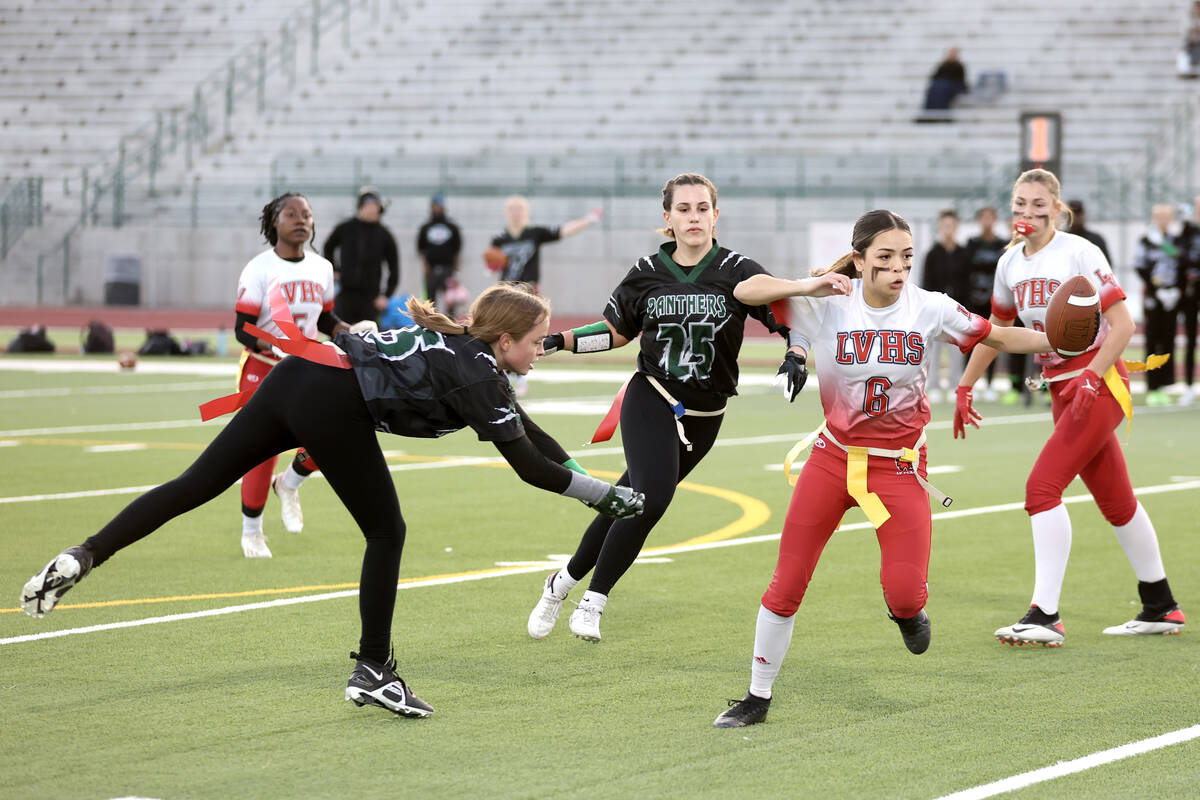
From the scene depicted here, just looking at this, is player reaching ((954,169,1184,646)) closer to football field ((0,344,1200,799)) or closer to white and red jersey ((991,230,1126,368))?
white and red jersey ((991,230,1126,368))

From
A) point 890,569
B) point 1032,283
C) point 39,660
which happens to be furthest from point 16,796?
point 1032,283

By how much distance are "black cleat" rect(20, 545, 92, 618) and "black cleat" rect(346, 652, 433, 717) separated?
3.44 ft

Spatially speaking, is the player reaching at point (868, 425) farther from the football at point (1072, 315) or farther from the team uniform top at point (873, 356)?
the football at point (1072, 315)

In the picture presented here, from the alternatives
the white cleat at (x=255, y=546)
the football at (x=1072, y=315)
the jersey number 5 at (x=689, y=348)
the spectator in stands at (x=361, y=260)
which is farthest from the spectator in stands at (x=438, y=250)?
the football at (x=1072, y=315)

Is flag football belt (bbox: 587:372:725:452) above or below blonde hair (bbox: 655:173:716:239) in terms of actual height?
below

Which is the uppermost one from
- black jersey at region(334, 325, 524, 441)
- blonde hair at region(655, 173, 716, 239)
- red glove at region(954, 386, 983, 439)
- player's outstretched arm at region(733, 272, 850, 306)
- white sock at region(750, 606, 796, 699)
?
blonde hair at region(655, 173, 716, 239)

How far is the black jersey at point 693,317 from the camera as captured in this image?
7.52 metres

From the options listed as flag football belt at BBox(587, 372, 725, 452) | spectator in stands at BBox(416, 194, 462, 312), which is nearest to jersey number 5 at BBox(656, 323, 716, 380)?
flag football belt at BBox(587, 372, 725, 452)

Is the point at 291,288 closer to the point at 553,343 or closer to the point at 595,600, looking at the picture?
the point at 553,343

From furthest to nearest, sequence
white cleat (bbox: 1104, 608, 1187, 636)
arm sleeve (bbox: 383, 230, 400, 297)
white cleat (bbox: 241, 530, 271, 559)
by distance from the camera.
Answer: arm sleeve (bbox: 383, 230, 400, 297)
white cleat (bbox: 241, 530, 271, 559)
white cleat (bbox: 1104, 608, 1187, 636)

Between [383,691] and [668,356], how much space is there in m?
2.10

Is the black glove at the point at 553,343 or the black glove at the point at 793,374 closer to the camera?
the black glove at the point at 793,374

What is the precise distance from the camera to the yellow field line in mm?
8336

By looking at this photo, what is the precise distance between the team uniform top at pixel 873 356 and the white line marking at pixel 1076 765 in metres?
1.33
